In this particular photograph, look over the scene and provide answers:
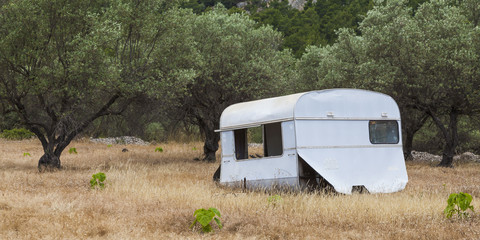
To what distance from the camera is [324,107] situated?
41.2ft

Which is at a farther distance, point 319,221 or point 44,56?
point 44,56

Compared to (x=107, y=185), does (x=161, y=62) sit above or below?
above

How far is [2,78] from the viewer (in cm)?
1788

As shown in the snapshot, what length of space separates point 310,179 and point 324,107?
75.8 inches

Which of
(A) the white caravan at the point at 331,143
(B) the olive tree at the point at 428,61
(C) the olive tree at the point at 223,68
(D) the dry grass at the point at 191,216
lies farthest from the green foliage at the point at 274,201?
(B) the olive tree at the point at 428,61

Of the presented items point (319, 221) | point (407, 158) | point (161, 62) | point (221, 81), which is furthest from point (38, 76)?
point (407, 158)

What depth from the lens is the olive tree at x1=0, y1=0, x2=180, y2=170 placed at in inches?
683

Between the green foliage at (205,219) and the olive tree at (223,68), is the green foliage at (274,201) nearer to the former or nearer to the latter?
the green foliage at (205,219)

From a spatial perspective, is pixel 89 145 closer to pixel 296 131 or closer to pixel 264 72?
pixel 264 72

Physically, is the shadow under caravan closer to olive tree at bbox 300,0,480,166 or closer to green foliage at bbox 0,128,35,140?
olive tree at bbox 300,0,480,166

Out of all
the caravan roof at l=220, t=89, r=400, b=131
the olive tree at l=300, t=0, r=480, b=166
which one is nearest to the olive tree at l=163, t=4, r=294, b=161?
the olive tree at l=300, t=0, r=480, b=166

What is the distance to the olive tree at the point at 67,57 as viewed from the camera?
17359mm

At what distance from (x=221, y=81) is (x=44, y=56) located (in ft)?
27.6

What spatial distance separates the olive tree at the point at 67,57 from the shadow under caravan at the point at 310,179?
8.58m
